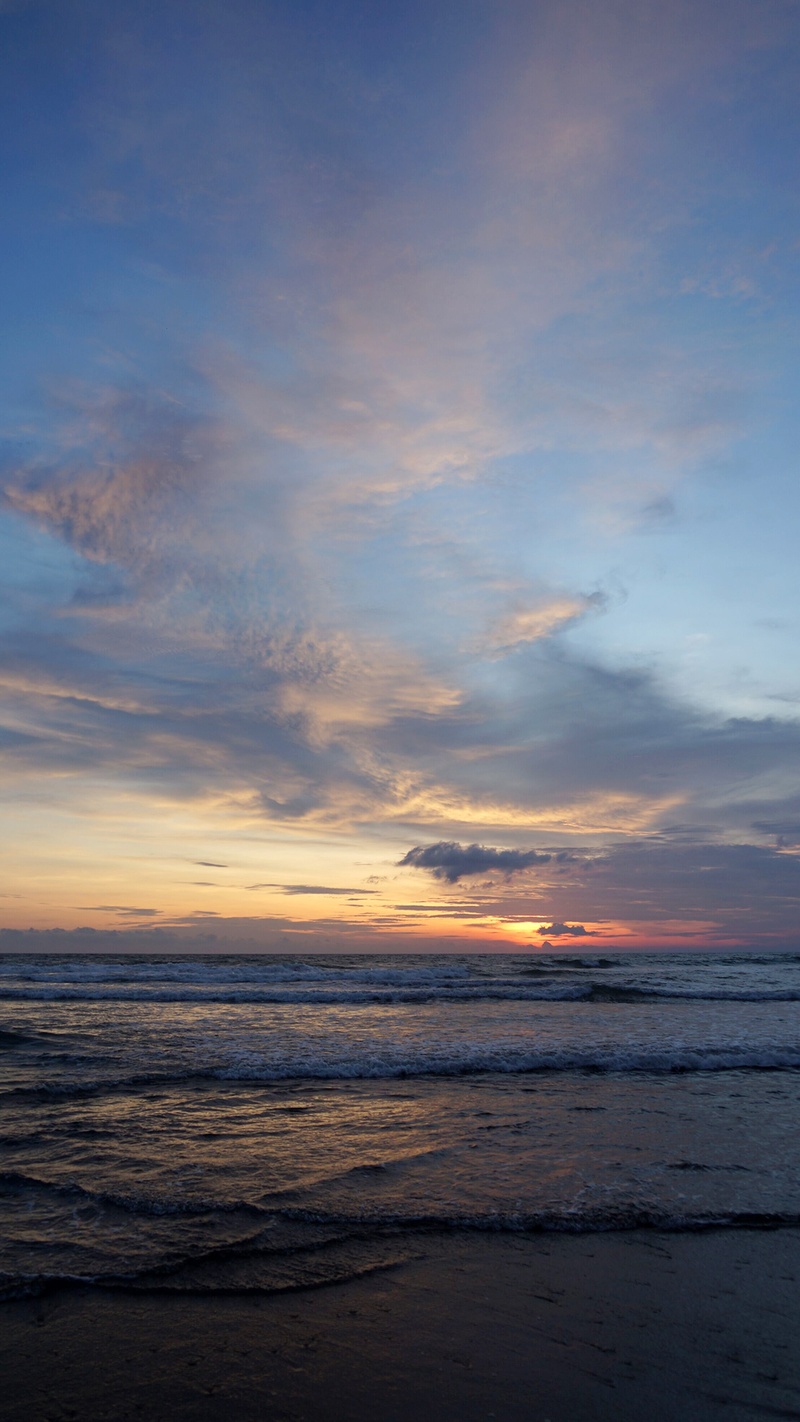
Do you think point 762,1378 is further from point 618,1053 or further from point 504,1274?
point 618,1053

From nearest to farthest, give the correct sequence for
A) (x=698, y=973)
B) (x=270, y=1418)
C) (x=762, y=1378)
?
1. (x=270, y=1418)
2. (x=762, y=1378)
3. (x=698, y=973)

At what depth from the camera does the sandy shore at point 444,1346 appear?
15.0ft

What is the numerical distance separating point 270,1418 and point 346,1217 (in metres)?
3.14

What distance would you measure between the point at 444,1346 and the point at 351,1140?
16.9 feet

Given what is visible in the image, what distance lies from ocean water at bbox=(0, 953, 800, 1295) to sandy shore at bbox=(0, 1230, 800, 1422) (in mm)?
510

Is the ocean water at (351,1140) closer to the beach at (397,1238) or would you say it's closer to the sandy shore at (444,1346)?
the beach at (397,1238)

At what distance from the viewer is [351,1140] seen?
33.2ft

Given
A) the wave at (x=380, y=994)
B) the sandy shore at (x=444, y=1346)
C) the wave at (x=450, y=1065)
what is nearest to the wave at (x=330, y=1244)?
the sandy shore at (x=444, y=1346)

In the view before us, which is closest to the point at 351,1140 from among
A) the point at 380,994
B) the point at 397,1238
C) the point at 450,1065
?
the point at 397,1238

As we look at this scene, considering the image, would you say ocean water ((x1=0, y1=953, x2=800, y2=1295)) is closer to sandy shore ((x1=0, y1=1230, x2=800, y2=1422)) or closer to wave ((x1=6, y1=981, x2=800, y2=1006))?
sandy shore ((x1=0, y1=1230, x2=800, y2=1422))

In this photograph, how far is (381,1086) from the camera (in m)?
13.8

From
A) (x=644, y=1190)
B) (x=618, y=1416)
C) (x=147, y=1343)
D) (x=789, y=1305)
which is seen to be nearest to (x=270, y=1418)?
(x=147, y=1343)

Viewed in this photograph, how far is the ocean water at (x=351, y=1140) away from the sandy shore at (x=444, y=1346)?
51 centimetres

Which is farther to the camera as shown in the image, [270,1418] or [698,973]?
[698,973]
